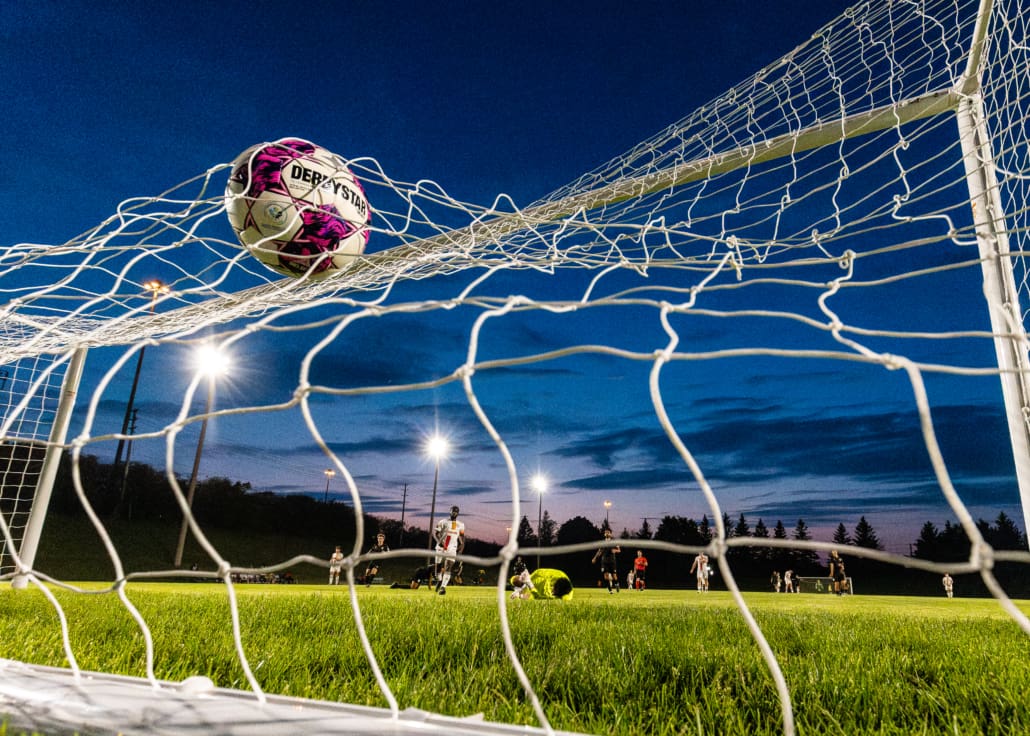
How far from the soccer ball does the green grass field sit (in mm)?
1975

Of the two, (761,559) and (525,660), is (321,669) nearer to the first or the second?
(525,660)

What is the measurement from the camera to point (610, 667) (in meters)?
1.90

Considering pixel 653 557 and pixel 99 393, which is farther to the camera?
pixel 653 557

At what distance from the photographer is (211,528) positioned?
38.6 meters

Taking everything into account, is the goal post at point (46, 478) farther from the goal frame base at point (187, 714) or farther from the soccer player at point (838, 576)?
the soccer player at point (838, 576)

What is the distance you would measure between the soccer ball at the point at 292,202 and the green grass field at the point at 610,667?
1.97 meters

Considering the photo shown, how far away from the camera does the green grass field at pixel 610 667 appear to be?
1.48 metres

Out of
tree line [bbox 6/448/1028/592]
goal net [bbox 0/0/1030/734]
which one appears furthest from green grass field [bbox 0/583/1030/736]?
tree line [bbox 6/448/1028/592]

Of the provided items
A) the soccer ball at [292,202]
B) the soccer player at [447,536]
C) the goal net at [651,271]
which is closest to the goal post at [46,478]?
the goal net at [651,271]

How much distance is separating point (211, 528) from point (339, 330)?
4350 cm

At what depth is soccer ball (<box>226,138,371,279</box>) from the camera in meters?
3.25

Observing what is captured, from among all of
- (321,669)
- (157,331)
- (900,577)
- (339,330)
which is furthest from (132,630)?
(900,577)

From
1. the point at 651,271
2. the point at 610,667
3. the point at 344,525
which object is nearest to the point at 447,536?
the point at 651,271

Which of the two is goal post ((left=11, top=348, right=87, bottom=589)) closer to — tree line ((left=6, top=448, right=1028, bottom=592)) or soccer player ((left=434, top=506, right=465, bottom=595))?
soccer player ((left=434, top=506, right=465, bottom=595))
